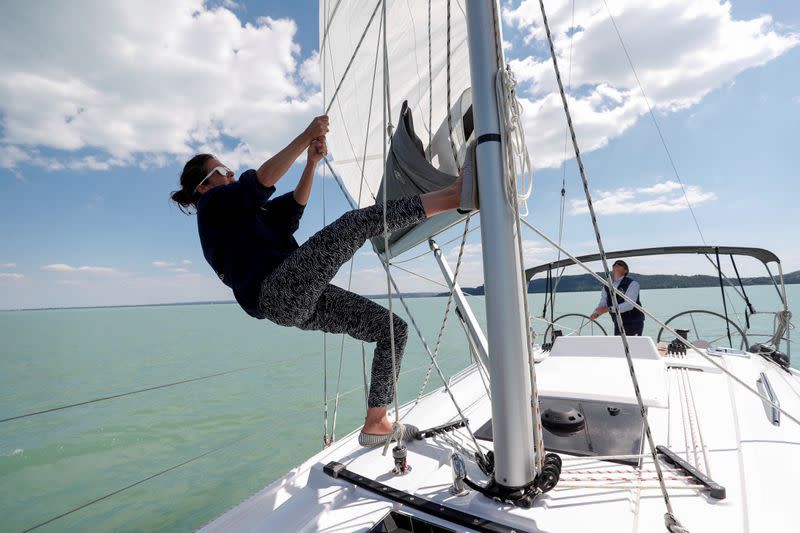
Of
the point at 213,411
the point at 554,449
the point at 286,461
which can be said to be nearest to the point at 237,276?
the point at 554,449

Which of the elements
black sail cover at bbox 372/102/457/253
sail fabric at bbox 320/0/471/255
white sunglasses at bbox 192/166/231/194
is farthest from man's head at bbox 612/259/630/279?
white sunglasses at bbox 192/166/231/194

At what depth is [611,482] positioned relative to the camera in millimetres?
1385

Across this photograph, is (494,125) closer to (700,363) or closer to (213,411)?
(700,363)

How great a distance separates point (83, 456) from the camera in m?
5.97

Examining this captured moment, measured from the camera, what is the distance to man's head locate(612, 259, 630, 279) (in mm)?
Answer: 5668

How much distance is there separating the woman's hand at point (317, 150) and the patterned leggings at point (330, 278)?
464mm

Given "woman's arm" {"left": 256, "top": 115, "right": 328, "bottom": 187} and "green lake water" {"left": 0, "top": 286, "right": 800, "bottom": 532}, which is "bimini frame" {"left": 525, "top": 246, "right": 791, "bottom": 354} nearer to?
"green lake water" {"left": 0, "top": 286, "right": 800, "bottom": 532}

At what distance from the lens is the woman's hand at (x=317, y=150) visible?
170cm

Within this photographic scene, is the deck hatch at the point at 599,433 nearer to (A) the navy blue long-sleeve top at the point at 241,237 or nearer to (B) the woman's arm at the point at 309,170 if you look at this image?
(A) the navy blue long-sleeve top at the point at 241,237

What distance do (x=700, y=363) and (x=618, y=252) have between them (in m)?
2.55

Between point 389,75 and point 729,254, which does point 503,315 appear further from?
point 729,254

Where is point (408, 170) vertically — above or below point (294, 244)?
above

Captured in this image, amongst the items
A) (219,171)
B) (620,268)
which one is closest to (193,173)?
(219,171)

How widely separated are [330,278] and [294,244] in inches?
20.1
